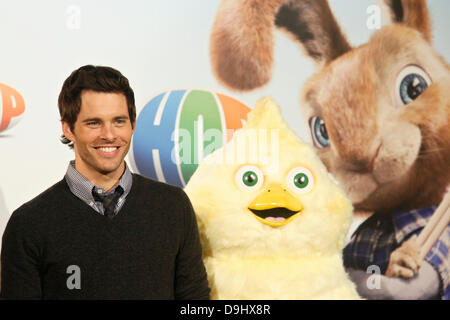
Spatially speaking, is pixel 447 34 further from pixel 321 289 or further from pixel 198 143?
pixel 321 289

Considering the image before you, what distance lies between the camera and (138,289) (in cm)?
106

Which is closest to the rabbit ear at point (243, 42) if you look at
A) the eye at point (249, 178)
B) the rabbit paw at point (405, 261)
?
the eye at point (249, 178)

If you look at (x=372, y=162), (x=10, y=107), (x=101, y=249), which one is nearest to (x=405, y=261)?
(x=372, y=162)

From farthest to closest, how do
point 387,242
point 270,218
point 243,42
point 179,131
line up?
point 387,242 < point 243,42 < point 179,131 < point 270,218

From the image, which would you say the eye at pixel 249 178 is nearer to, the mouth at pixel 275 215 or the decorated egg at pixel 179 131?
the mouth at pixel 275 215

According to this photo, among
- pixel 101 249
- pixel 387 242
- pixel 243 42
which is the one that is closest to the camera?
pixel 101 249

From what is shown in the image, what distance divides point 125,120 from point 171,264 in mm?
324

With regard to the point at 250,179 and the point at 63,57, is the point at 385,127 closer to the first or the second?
the point at 250,179

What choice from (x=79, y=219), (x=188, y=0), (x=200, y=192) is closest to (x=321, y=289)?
(x=200, y=192)

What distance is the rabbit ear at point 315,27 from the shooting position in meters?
1.73

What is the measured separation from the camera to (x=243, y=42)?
168 centimetres

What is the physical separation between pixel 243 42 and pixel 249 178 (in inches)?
24.9

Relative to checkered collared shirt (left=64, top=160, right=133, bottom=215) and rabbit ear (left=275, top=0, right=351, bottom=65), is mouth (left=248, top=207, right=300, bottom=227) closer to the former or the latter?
checkered collared shirt (left=64, top=160, right=133, bottom=215)

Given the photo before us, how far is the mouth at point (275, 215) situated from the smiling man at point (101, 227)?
16 centimetres
